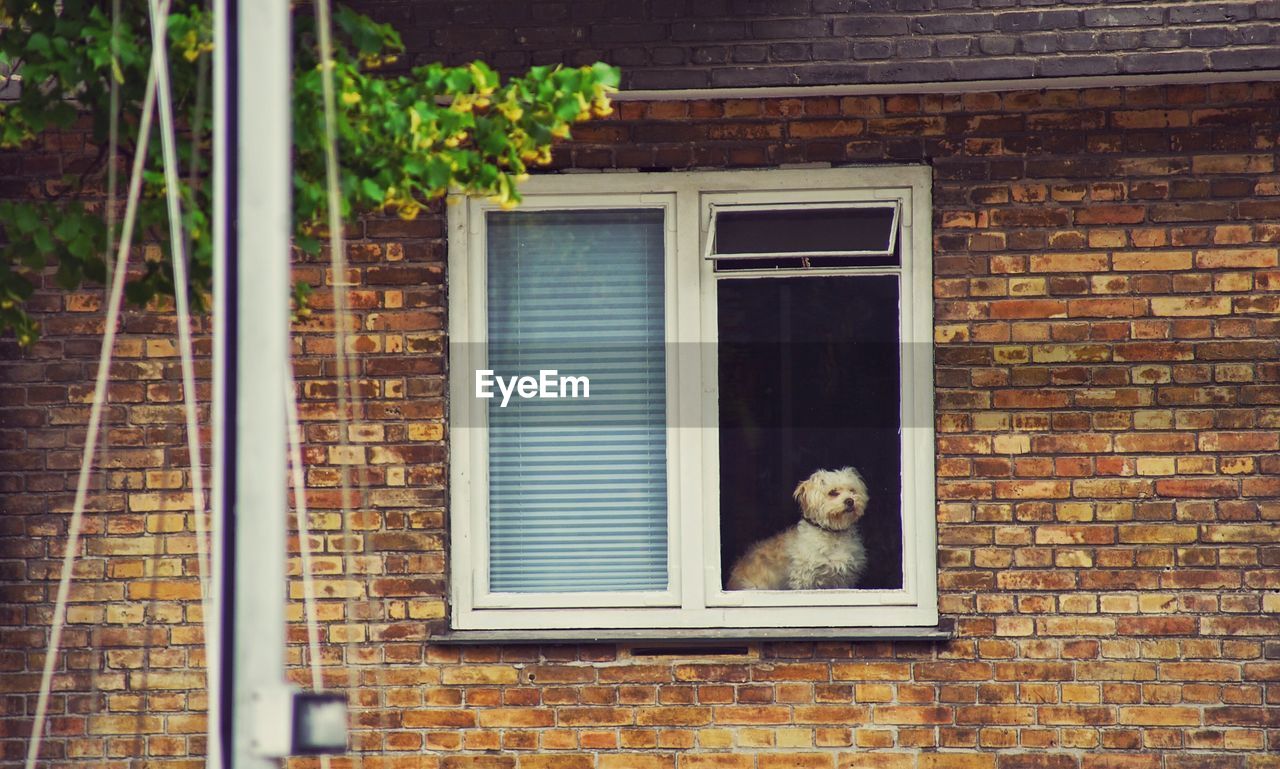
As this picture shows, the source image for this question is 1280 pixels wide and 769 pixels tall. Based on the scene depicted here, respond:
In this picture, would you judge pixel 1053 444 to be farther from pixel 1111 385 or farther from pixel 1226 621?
pixel 1226 621

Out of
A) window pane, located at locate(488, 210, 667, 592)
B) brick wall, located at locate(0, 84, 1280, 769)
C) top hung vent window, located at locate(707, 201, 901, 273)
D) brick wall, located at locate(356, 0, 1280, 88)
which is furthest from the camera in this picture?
window pane, located at locate(488, 210, 667, 592)

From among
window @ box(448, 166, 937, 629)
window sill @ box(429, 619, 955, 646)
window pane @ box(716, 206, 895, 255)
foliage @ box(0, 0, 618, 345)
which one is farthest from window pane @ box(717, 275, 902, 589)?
foliage @ box(0, 0, 618, 345)

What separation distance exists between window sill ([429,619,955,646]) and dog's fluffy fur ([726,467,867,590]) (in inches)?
8.1

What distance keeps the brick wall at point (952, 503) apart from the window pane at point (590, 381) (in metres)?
0.27

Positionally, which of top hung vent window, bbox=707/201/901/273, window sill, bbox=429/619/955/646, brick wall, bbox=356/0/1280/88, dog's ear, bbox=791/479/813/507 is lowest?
window sill, bbox=429/619/955/646

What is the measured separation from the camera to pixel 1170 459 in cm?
538

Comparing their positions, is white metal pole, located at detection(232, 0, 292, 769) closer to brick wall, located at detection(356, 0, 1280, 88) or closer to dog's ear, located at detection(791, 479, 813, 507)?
brick wall, located at detection(356, 0, 1280, 88)

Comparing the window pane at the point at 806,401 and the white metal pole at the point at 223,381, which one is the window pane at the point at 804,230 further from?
the white metal pole at the point at 223,381

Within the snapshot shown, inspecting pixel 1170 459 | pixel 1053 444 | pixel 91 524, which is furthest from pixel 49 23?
pixel 1170 459

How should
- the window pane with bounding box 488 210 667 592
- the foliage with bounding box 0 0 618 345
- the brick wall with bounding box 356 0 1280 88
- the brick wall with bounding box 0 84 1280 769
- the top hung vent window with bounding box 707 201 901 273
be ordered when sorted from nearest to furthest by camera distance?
the foliage with bounding box 0 0 618 345 < the brick wall with bounding box 356 0 1280 88 < the brick wall with bounding box 0 84 1280 769 < the top hung vent window with bounding box 707 201 901 273 < the window pane with bounding box 488 210 667 592

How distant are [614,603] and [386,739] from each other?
100 cm

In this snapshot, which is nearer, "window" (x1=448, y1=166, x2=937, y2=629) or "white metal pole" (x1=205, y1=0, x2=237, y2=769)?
"white metal pole" (x1=205, y1=0, x2=237, y2=769)

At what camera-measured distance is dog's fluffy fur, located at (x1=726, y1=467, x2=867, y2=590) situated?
560 cm

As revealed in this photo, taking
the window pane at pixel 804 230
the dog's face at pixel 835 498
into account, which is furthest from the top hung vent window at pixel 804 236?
the dog's face at pixel 835 498
